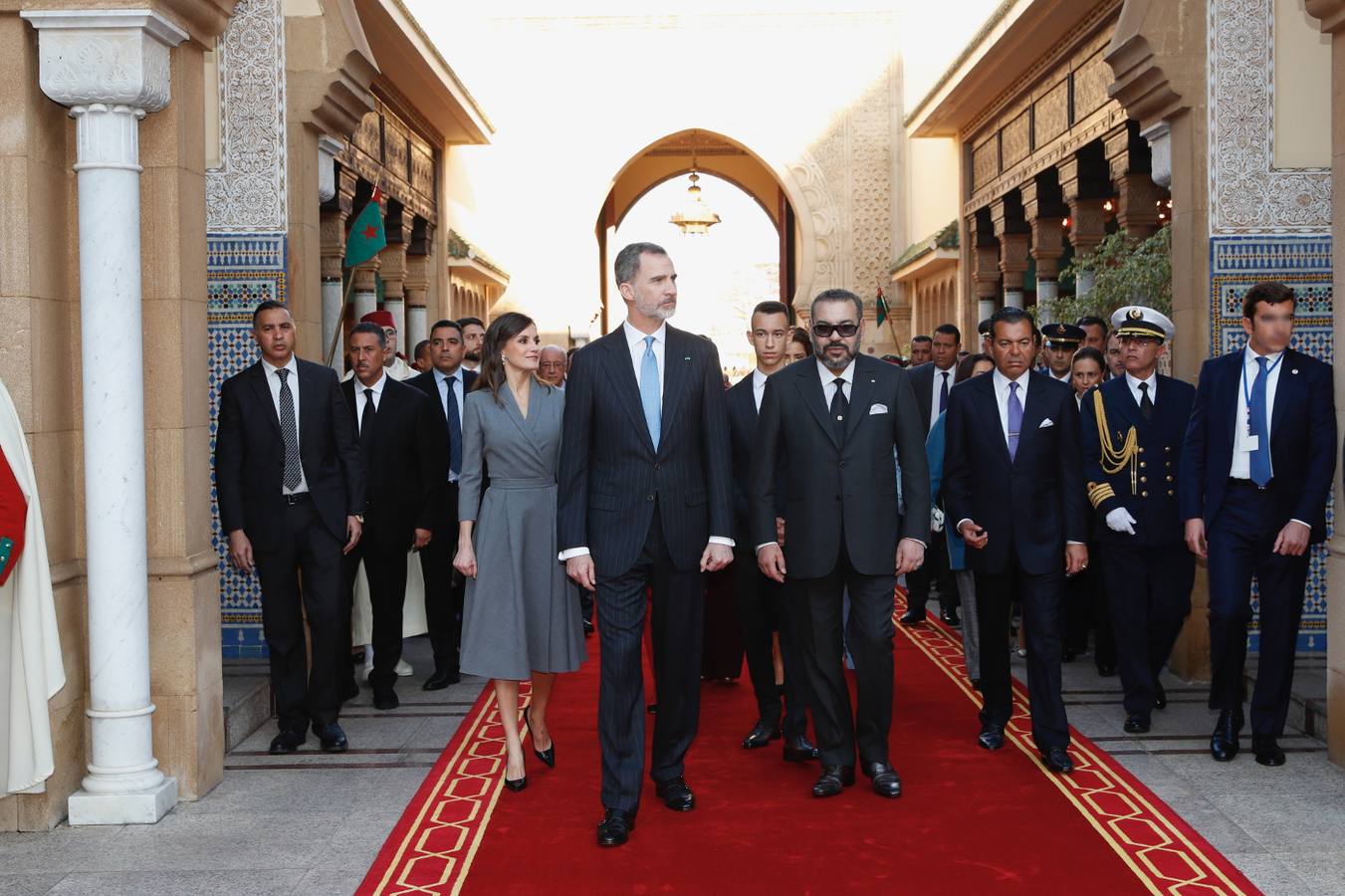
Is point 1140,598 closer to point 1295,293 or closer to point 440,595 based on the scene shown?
point 1295,293

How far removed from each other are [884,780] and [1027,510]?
110cm

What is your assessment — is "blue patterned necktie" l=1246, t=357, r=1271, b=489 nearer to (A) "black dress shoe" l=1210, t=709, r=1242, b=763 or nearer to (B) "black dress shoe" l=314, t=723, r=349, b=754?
(A) "black dress shoe" l=1210, t=709, r=1242, b=763

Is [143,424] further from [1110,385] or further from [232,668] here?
[1110,385]

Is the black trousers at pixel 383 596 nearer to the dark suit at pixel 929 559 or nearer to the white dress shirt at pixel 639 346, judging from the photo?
the white dress shirt at pixel 639 346

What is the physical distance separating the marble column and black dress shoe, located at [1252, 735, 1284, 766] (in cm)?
370

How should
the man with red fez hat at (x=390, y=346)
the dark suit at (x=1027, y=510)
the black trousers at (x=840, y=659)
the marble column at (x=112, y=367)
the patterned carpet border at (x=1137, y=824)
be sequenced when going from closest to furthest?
1. the patterned carpet border at (x=1137, y=824)
2. the marble column at (x=112, y=367)
3. the black trousers at (x=840, y=659)
4. the dark suit at (x=1027, y=510)
5. the man with red fez hat at (x=390, y=346)

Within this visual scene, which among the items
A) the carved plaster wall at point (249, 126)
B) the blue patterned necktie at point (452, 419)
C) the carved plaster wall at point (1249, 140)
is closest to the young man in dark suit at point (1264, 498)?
the carved plaster wall at point (1249, 140)

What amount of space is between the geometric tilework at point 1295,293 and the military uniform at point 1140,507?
961mm

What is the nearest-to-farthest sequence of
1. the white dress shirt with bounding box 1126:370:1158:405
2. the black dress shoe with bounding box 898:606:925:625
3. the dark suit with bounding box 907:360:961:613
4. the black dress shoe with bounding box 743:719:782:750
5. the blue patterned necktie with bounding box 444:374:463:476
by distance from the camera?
the black dress shoe with bounding box 743:719:782:750 < the white dress shirt with bounding box 1126:370:1158:405 < the blue patterned necktie with bounding box 444:374:463:476 < the dark suit with bounding box 907:360:961:613 < the black dress shoe with bounding box 898:606:925:625

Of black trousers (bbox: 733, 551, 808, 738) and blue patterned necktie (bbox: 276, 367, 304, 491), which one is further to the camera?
black trousers (bbox: 733, 551, 808, 738)

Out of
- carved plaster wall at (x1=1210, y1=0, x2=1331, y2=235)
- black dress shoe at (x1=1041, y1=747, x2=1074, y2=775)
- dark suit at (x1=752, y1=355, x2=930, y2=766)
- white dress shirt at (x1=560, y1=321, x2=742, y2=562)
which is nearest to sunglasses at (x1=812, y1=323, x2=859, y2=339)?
dark suit at (x1=752, y1=355, x2=930, y2=766)

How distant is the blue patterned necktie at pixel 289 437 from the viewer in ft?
17.5

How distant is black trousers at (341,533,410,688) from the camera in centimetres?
629

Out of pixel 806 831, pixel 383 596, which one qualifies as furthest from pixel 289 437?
pixel 806 831
